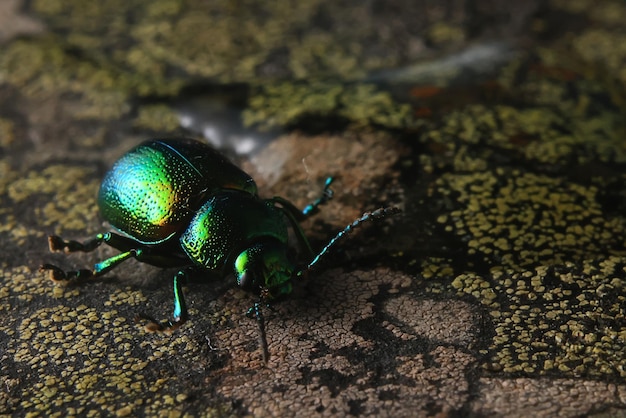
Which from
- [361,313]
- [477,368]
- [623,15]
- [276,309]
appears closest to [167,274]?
[276,309]

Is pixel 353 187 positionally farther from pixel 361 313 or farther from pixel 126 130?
pixel 126 130

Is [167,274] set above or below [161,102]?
below

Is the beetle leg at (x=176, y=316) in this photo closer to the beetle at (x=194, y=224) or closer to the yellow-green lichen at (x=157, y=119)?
the beetle at (x=194, y=224)

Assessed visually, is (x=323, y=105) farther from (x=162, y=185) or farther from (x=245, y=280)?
(x=245, y=280)

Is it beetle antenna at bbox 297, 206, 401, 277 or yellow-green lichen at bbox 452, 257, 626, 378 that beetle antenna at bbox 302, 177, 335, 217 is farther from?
yellow-green lichen at bbox 452, 257, 626, 378

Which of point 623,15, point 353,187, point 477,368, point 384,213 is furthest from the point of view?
point 623,15

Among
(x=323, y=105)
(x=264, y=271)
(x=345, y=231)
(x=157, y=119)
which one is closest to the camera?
(x=264, y=271)

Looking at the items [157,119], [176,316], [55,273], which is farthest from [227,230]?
[157,119]
